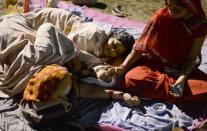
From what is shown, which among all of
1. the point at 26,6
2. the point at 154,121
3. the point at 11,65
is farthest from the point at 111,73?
the point at 26,6

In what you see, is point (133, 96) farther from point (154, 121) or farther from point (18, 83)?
point (18, 83)

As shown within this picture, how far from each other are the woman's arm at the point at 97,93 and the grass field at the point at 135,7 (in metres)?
2.35

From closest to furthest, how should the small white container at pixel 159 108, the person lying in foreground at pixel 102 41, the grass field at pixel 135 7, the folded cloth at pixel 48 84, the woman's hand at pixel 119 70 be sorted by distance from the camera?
the folded cloth at pixel 48 84, the small white container at pixel 159 108, the woman's hand at pixel 119 70, the person lying in foreground at pixel 102 41, the grass field at pixel 135 7

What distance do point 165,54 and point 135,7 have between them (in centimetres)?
253

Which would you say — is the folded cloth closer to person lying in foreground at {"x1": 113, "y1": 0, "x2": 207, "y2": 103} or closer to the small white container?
person lying in foreground at {"x1": 113, "y1": 0, "x2": 207, "y2": 103}

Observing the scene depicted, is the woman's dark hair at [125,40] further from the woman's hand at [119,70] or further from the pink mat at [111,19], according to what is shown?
the pink mat at [111,19]

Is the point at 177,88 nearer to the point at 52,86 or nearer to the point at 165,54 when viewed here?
the point at 165,54

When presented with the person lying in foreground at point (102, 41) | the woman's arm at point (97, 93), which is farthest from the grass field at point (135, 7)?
the woman's arm at point (97, 93)

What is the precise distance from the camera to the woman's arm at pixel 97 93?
4.00m

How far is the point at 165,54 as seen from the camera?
4191 mm

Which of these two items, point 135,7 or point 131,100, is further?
point 135,7

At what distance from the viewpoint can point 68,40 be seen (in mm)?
4160

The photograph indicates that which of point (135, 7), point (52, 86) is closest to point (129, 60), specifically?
point (52, 86)

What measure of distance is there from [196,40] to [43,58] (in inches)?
53.5
